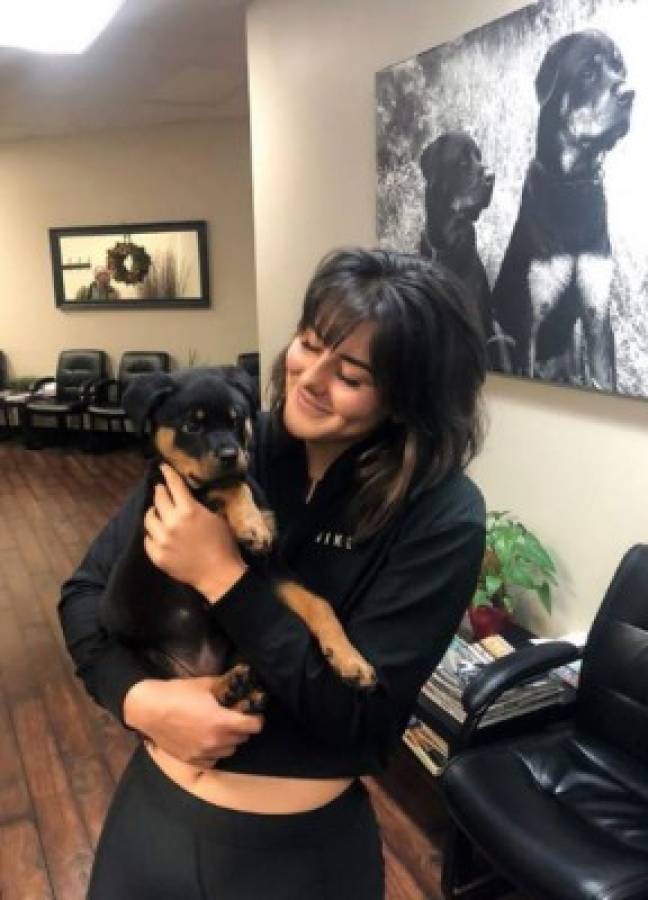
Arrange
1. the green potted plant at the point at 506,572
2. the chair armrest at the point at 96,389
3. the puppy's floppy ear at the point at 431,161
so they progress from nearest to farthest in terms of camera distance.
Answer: the green potted plant at the point at 506,572 → the puppy's floppy ear at the point at 431,161 → the chair armrest at the point at 96,389

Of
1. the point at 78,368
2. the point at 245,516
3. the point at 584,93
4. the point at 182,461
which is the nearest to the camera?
the point at 245,516

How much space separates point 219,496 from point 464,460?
37 cm

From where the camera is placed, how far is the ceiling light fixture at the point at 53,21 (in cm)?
313

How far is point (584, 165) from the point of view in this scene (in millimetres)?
2139

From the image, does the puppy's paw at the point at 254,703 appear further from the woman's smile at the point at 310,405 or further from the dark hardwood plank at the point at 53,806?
the dark hardwood plank at the point at 53,806

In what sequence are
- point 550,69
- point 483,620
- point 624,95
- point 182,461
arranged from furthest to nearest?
point 483,620, point 550,69, point 624,95, point 182,461

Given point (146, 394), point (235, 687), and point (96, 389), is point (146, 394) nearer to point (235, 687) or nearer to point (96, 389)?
point (235, 687)

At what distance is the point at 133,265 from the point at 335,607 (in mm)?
7228

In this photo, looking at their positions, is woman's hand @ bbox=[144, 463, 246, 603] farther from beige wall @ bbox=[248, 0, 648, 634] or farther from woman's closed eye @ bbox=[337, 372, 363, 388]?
beige wall @ bbox=[248, 0, 648, 634]

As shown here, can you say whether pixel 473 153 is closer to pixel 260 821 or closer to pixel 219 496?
pixel 219 496

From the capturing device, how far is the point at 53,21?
10.9ft

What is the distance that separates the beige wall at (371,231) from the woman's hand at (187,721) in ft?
5.48

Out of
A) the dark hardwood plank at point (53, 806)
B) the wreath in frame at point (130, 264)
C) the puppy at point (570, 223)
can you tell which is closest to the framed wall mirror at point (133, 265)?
the wreath in frame at point (130, 264)

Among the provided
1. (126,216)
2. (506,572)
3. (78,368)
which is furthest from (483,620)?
(126,216)
